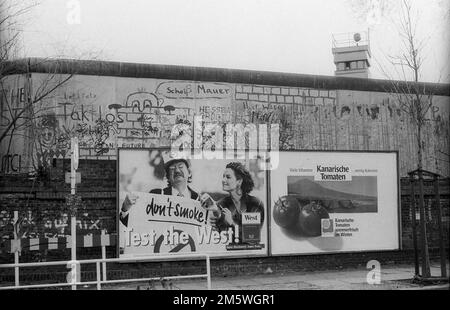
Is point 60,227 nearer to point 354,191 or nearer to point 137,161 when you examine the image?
point 137,161

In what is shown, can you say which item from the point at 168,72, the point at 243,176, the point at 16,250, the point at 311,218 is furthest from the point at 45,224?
the point at 311,218

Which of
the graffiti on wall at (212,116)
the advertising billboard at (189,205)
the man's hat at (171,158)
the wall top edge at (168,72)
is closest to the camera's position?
the wall top edge at (168,72)

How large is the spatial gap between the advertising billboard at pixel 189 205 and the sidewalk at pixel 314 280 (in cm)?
72

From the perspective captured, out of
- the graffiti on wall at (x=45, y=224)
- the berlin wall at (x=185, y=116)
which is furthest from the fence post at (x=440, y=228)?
the graffiti on wall at (x=45, y=224)

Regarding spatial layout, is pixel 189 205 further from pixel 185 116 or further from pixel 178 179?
pixel 185 116

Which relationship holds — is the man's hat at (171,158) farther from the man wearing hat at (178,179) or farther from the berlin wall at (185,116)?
the berlin wall at (185,116)

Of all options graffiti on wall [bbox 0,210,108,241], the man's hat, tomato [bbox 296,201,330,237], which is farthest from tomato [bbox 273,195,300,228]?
graffiti on wall [bbox 0,210,108,241]

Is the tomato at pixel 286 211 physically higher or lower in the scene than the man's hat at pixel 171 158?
lower

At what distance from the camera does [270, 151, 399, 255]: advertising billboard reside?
9.34 meters

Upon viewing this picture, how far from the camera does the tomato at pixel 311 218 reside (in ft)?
31.0

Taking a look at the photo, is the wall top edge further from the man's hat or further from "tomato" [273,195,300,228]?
"tomato" [273,195,300,228]

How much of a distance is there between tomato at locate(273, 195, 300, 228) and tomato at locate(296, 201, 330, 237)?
11 cm

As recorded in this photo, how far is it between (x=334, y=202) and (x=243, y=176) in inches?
69.4
